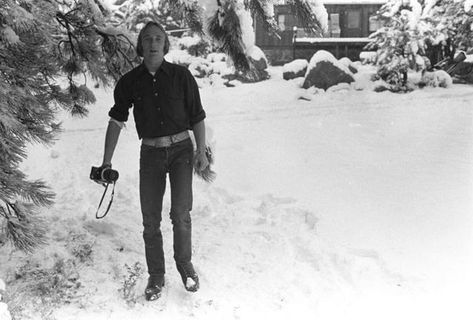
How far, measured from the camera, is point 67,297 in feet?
12.6

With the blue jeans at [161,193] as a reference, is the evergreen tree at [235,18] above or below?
above

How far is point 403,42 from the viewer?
15.2 m

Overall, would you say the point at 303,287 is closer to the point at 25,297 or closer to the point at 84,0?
the point at 25,297

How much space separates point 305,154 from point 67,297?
20.4ft

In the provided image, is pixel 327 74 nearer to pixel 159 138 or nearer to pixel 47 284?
pixel 159 138

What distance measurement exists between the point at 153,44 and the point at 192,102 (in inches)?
20.8

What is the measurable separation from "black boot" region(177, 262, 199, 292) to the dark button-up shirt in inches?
41.8

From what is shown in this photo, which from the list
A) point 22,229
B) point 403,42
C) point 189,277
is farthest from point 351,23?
point 22,229

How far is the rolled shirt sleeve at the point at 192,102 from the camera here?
12.9 ft

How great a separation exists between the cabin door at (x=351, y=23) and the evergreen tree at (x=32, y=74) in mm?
21209

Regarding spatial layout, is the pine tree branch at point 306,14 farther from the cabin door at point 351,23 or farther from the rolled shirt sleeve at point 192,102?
the cabin door at point 351,23

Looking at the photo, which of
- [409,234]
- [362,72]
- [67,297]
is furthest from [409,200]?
[362,72]

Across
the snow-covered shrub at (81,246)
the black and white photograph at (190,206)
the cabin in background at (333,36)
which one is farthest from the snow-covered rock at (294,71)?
the snow-covered shrub at (81,246)

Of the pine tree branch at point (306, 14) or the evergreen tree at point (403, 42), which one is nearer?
the pine tree branch at point (306, 14)
